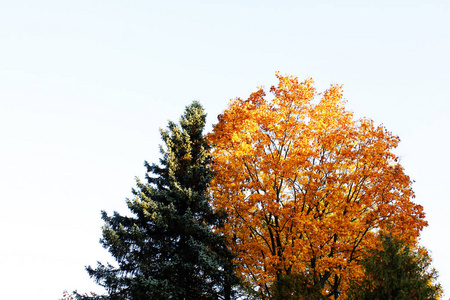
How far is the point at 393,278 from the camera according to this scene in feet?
42.9

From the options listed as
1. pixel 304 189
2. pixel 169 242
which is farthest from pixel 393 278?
pixel 169 242

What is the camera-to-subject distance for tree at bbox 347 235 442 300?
12.7 meters

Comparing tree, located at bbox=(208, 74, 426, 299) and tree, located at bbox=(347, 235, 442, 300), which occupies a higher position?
tree, located at bbox=(208, 74, 426, 299)

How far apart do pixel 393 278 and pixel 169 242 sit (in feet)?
36.8

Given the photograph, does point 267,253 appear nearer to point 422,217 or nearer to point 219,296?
point 219,296

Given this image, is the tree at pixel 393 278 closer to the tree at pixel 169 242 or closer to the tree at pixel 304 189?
the tree at pixel 304 189

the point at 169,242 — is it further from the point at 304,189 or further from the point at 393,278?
the point at 393,278

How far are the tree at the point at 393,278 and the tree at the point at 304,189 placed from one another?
A: 2.83 m

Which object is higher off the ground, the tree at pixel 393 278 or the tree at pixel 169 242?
the tree at pixel 169 242

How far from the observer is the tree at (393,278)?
12719 millimetres

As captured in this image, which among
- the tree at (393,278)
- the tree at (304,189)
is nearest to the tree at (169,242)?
the tree at (304,189)

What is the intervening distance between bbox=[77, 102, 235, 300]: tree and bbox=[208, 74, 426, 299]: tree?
124cm

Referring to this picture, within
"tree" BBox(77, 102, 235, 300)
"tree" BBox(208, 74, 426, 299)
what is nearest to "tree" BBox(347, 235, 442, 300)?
"tree" BBox(208, 74, 426, 299)

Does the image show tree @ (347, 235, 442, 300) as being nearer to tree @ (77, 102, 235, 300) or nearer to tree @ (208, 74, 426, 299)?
tree @ (208, 74, 426, 299)
